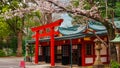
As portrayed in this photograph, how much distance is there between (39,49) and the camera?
3709cm

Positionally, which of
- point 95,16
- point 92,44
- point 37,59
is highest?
point 95,16

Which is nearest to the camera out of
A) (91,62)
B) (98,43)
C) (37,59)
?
(98,43)

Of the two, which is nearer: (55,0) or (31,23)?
(55,0)

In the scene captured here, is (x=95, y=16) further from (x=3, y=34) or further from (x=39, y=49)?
(x=3, y=34)

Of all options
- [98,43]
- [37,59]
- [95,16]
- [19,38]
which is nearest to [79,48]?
[98,43]

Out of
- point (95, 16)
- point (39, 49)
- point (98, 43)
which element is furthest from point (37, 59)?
point (95, 16)

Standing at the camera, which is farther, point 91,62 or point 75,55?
point 75,55

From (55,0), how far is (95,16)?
9.55 feet

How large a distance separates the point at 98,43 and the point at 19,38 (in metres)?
33.1

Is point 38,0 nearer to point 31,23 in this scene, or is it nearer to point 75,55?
point 75,55

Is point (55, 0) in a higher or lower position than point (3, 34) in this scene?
higher

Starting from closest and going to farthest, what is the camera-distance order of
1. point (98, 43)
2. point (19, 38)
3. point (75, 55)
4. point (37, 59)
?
1. point (98, 43)
2. point (75, 55)
3. point (37, 59)
4. point (19, 38)

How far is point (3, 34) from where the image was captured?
55.8 metres

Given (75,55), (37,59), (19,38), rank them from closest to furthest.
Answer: (75,55) → (37,59) → (19,38)
